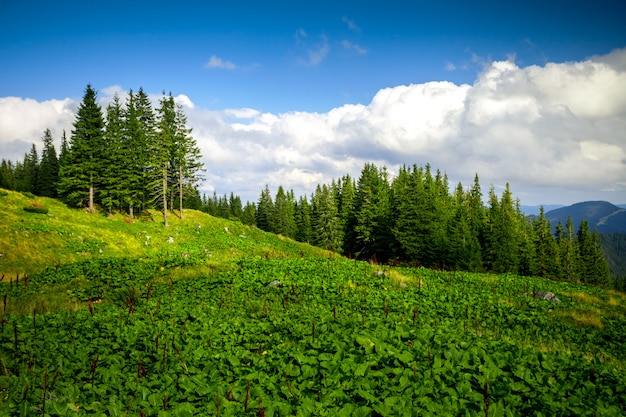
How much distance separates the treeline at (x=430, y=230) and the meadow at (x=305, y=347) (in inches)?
716

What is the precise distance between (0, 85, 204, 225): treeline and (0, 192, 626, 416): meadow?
28373 mm

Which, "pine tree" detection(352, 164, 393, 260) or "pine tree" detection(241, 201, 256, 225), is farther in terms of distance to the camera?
"pine tree" detection(241, 201, 256, 225)

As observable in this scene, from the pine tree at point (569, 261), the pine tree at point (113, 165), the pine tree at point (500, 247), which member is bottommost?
the pine tree at point (569, 261)

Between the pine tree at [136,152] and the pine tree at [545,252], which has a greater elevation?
the pine tree at [136,152]

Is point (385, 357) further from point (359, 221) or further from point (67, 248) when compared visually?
point (359, 221)

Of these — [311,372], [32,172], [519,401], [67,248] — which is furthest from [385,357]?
[32,172]

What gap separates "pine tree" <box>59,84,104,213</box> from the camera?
121ft

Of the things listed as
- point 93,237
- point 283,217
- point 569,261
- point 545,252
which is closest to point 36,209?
point 93,237

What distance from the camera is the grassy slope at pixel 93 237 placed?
2255cm

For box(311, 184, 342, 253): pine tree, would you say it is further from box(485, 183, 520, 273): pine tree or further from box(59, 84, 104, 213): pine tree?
box(59, 84, 104, 213): pine tree

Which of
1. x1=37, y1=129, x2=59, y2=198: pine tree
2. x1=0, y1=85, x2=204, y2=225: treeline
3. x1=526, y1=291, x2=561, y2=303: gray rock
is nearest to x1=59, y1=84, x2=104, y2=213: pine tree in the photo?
x1=0, y1=85, x2=204, y2=225: treeline

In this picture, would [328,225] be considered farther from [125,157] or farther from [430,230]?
[125,157]

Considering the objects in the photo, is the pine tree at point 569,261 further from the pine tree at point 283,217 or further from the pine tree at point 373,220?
the pine tree at point 283,217

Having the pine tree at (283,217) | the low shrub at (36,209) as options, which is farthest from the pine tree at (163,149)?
the pine tree at (283,217)
